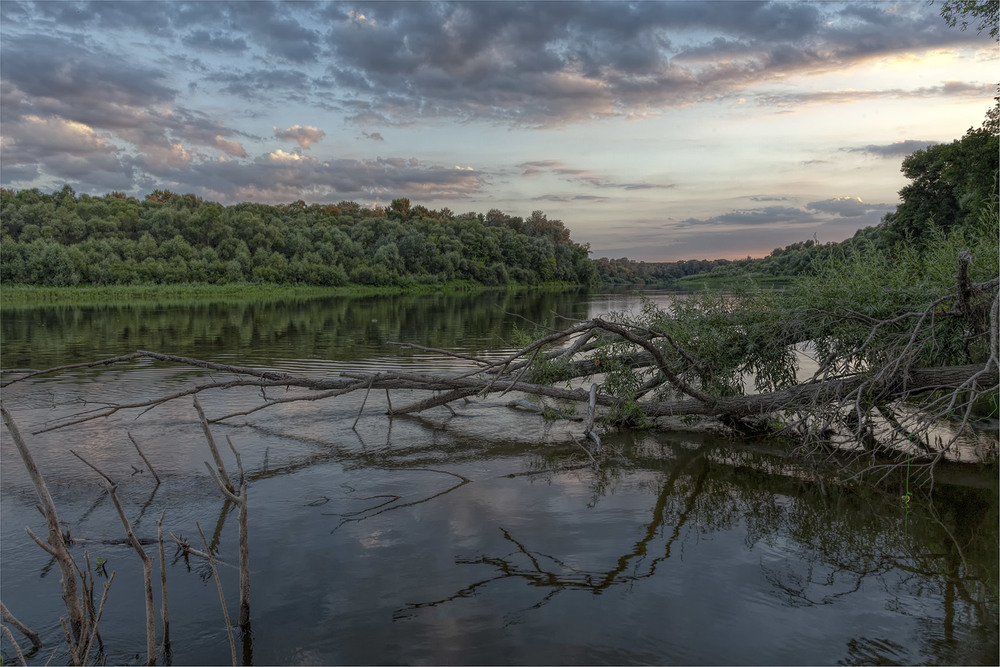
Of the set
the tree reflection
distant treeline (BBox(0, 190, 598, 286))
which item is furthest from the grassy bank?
the tree reflection

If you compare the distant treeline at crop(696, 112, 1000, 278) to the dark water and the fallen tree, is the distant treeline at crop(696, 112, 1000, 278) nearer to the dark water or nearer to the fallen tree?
the fallen tree

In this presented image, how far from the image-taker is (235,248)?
91.1 metres

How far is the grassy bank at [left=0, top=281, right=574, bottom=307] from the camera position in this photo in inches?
2280

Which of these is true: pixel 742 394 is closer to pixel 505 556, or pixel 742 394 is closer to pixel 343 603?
pixel 505 556

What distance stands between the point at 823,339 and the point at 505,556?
8.20m

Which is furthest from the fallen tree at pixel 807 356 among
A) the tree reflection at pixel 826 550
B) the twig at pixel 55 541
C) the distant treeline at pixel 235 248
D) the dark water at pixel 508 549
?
the distant treeline at pixel 235 248

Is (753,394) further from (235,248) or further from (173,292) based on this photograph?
(235,248)

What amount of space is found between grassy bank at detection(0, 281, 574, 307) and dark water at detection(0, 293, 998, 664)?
5187 centimetres

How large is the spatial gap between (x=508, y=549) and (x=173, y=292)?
2823 inches

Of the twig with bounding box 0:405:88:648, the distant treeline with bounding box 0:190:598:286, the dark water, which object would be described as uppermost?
the distant treeline with bounding box 0:190:598:286

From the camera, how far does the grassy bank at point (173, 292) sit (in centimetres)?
5791

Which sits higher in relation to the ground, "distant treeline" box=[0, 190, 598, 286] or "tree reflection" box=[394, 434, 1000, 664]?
"distant treeline" box=[0, 190, 598, 286]

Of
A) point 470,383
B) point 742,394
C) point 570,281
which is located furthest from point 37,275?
point 570,281

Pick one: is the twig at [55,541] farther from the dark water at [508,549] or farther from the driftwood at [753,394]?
the driftwood at [753,394]
